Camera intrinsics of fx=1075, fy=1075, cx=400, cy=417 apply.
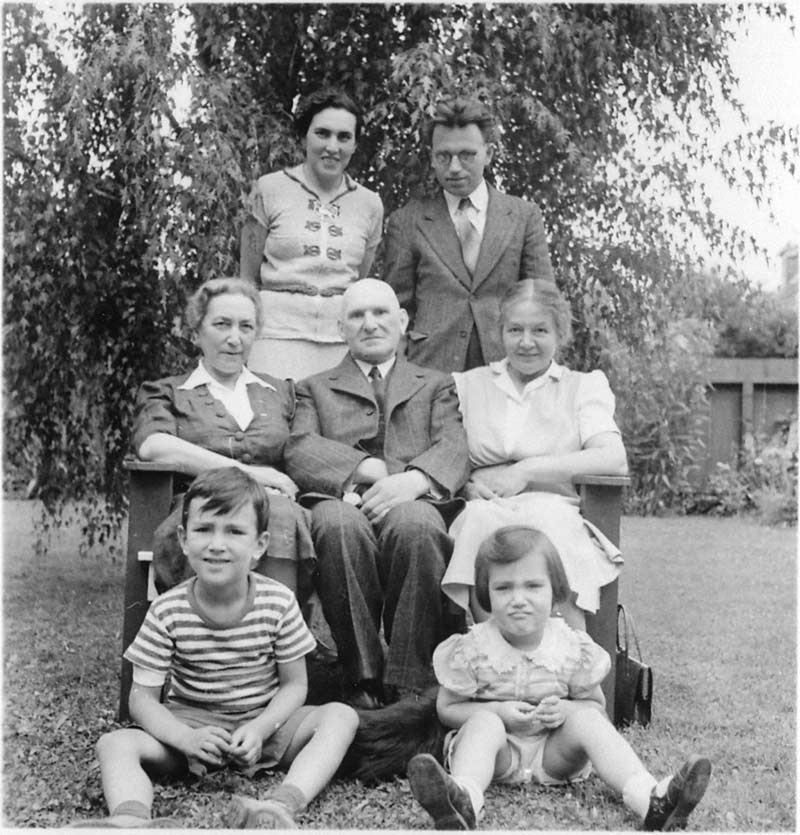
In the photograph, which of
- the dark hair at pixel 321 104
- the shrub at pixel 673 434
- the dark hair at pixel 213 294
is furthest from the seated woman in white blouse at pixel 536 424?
the shrub at pixel 673 434

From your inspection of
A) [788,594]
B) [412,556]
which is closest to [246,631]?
[412,556]

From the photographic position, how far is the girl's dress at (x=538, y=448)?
107 inches

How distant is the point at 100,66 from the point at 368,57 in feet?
3.89

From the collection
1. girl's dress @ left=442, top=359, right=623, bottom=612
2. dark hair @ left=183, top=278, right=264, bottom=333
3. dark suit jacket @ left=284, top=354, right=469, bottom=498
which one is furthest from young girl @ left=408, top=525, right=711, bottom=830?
dark hair @ left=183, top=278, right=264, bottom=333

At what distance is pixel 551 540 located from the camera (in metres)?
2.70

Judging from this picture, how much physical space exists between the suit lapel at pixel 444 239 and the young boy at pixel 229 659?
4.60 feet

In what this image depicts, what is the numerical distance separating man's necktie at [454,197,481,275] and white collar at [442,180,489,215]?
0.7 inches

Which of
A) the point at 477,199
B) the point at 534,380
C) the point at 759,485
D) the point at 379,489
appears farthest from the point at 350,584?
the point at 759,485

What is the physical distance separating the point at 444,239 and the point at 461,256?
0.27 feet

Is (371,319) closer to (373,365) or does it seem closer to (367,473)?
(373,365)

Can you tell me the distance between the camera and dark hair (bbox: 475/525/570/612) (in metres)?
2.48

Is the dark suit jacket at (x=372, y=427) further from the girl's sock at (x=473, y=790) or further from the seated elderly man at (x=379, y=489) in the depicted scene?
the girl's sock at (x=473, y=790)

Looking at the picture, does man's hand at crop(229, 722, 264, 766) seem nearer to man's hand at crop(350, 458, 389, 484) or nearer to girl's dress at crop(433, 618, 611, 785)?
girl's dress at crop(433, 618, 611, 785)

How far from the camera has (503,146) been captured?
170 inches
